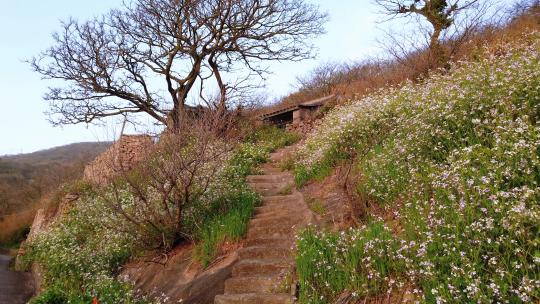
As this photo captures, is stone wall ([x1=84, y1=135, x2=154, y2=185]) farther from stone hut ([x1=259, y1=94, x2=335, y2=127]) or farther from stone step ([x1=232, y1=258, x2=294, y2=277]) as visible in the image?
stone hut ([x1=259, y1=94, x2=335, y2=127])

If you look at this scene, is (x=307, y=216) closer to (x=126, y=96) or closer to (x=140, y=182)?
(x=140, y=182)

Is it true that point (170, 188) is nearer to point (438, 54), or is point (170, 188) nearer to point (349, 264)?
point (349, 264)

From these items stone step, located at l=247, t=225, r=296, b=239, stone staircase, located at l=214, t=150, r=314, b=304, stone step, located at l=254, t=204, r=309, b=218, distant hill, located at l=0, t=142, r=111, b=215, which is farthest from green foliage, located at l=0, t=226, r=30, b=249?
stone step, located at l=247, t=225, r=296, b=239

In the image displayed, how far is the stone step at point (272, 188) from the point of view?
978 cm

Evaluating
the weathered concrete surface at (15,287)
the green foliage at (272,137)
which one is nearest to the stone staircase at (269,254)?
the weathered concrete surface at (15,287)

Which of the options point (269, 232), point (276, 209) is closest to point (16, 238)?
point (276, 209)

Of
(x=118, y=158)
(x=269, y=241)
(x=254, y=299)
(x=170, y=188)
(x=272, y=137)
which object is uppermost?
(x=118, y=158)

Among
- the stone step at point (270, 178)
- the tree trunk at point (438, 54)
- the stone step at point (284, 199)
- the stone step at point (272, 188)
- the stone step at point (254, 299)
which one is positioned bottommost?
the stone step at point (254, 299)

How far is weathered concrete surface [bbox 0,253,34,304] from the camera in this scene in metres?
10.3

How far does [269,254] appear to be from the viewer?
6.86 metres

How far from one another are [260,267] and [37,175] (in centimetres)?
3605

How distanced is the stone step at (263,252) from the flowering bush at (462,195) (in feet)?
3.19

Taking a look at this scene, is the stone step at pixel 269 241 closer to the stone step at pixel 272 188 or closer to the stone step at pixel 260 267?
the stone step at pixel 260 267

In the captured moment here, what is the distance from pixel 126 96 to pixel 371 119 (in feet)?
38.2
